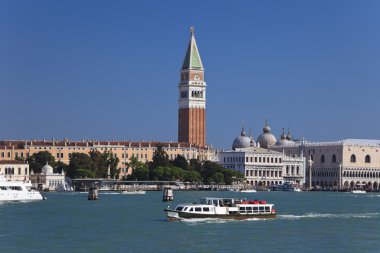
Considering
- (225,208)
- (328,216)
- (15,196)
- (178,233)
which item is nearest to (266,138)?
(15,196)

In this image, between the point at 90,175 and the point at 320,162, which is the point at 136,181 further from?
the point at 320,162

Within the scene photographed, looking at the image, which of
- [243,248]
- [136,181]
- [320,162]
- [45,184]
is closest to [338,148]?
A: [320,162]

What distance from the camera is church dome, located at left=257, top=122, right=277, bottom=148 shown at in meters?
127

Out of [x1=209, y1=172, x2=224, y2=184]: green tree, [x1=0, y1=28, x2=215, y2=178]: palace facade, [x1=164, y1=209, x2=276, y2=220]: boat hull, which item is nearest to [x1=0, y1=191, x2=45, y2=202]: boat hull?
[x1=164, y1=209, x2=276, y2=220]: boat hull

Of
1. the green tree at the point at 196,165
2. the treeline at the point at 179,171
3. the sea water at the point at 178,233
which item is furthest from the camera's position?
the green tree at the point at 196,165

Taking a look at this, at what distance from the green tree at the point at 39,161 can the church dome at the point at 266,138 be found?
39.9 m

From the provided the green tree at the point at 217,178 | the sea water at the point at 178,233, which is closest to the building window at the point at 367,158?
the green tree at the point at 217,178

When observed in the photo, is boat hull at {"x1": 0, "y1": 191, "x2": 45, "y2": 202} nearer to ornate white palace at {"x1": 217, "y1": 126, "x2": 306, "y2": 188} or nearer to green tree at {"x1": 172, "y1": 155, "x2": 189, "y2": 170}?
green tree at {"x1": 172, "y1": 155, "x2": 189, "y2": 170}

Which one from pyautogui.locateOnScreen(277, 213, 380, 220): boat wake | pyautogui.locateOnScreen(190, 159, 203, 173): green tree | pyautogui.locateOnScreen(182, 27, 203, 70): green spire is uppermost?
pyautogui.locateOnScreen(182, 27, 203, 70): green spire

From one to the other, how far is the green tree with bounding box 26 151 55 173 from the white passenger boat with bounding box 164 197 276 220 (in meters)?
52.4

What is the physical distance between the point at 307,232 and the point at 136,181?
55058 mm

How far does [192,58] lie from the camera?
115 meters

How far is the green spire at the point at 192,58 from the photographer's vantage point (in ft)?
376

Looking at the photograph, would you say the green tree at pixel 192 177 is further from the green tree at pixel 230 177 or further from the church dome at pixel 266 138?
the church dome at pixel 266 138
